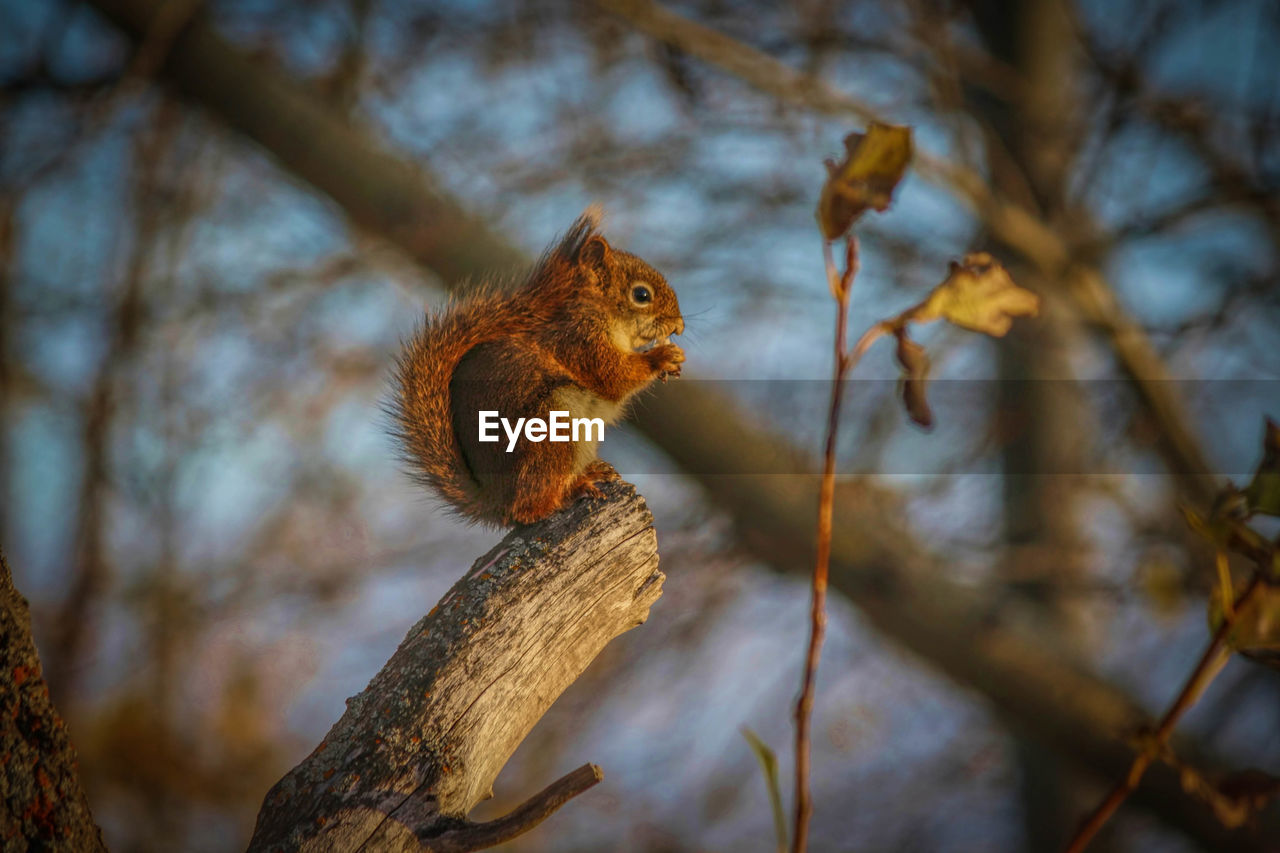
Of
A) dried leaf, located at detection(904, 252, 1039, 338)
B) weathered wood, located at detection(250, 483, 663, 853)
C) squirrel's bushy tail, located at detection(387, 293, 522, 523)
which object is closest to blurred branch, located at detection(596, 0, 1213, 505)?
squirrel's bushy tail, located at detection(387, 293, 522, 523)

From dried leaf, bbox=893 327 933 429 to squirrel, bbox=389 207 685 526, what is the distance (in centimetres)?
48

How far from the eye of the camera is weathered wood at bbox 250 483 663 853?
0.64 m

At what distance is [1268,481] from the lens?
13.3 inches

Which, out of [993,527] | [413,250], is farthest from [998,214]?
[413,250]

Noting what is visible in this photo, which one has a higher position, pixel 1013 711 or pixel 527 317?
pixel 527 317

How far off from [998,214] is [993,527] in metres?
0.90

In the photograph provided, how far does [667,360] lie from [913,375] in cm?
60

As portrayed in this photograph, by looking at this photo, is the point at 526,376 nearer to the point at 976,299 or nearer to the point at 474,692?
the point at 474,692

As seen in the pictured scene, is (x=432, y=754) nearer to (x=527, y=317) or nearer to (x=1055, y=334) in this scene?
(x=527, y=317)

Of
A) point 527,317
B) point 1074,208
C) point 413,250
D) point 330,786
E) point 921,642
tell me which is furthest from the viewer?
point 1074,208

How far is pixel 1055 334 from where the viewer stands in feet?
8.39

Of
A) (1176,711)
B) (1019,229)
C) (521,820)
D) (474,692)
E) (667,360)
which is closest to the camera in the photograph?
(1176,711)

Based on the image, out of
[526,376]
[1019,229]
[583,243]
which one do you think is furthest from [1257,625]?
[1019,229]

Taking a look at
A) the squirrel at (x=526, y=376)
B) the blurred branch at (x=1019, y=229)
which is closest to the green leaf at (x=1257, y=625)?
the squirrel at (x=526, y=376)
